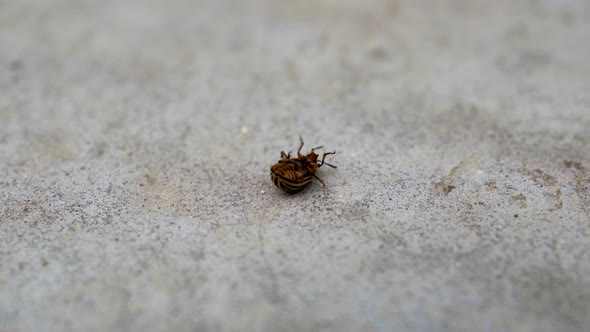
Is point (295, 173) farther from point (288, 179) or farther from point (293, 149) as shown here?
point (293, 149)

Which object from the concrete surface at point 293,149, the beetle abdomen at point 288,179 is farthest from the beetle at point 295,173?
the concrete surface at point 293,149

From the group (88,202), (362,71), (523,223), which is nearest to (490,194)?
(523,223)

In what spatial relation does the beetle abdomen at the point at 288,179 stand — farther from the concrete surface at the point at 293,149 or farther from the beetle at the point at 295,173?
the concrete surface at the point at 293,149

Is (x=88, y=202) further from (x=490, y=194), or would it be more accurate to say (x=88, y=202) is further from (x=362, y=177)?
(x=490, y=194)

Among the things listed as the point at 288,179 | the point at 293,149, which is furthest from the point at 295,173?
the point at 293,149

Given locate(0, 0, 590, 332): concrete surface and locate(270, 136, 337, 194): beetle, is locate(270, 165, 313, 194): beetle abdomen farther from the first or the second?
locate(0, 0, 590, 332): concrete surface

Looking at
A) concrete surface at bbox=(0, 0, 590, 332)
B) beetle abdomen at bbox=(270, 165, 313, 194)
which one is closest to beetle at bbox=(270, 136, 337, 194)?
beetle abdomen at bbox=(270, 165, 313, 194)
